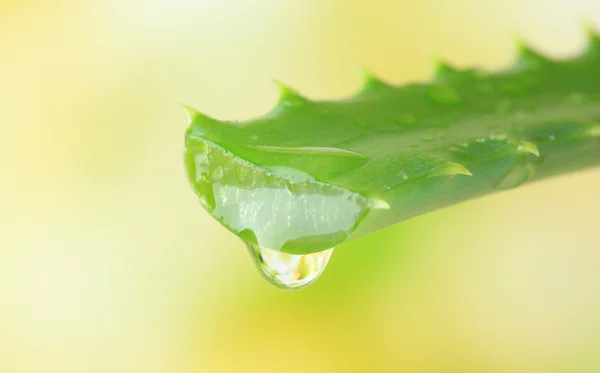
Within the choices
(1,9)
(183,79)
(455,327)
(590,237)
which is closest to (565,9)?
(590,237)

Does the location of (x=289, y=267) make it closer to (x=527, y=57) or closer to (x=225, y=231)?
(x=527, y=57)

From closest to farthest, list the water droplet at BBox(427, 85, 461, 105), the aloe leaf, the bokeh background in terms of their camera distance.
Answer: the aloe leaf < the water droplet at BBox(427, 85, 461, 105) < the bokeh background

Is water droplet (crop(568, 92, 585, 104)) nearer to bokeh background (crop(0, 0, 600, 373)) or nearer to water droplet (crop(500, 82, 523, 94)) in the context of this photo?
water droplet (crop(500, 82, 523, 94))

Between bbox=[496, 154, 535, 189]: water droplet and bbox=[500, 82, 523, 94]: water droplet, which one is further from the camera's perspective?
bbox=[500, 82, 523, 94]: water droplet

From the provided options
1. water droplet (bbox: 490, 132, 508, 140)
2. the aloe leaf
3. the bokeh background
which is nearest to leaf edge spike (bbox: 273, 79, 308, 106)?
the aloe leaf

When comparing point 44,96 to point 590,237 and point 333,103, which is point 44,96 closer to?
point 590,237

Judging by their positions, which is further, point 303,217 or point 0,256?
point 0,256

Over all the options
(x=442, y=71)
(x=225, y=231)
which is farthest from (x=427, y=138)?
(x=225, y=231)
